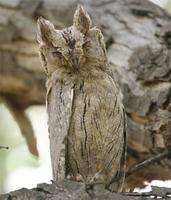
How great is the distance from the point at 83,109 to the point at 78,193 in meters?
0.87

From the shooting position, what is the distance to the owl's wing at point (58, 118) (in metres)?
4.15

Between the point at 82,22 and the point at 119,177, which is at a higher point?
the point at 82,22

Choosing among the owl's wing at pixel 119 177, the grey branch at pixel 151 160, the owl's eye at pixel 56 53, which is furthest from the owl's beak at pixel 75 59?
the grey branch at pixel 151 160

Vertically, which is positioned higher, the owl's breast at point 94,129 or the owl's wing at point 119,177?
the owl's breast at point 94,129

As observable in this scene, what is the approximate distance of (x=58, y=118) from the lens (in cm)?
421

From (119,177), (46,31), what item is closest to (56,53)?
(46,31)

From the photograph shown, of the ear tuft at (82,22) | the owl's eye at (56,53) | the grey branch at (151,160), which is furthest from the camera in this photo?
the grey branch at (151,160)

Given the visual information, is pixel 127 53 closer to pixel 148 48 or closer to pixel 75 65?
pixel 148 48

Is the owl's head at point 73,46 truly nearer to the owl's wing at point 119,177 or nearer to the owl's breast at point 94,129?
the owl's breast at point 94,129

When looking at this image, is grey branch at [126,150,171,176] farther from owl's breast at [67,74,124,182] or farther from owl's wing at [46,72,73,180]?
owl's wing at [46,72,73,180]

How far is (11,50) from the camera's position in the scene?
249 inches

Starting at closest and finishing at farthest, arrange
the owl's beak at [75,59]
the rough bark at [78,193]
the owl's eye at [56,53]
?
the rough bark at [78,193] < the owl's beak at [75,59] < the owl's eye at [56,53]

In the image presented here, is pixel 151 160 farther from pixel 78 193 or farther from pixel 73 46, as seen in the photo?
pixel 78 193

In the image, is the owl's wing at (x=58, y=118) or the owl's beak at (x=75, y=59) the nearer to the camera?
the owl's beak at (x=75, y=59)
